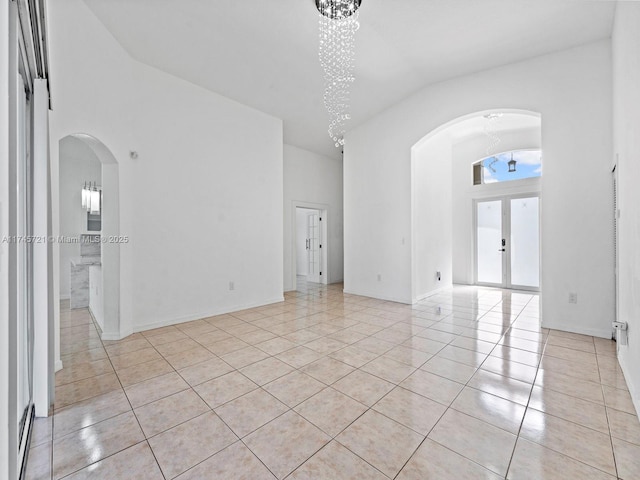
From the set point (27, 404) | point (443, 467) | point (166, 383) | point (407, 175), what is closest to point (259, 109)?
point (407, 175)

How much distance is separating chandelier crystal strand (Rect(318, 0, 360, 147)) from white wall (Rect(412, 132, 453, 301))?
5.40 feet

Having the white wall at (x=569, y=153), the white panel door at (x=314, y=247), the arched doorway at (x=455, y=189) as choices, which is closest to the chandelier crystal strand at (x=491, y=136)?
the arched doorway at (x=455, y=189)

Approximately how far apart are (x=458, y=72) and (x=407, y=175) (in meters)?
1.67

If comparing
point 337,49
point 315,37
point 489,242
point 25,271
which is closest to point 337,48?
point 337,49

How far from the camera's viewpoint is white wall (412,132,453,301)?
5.25m

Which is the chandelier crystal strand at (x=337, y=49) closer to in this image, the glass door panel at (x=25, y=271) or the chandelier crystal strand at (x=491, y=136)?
the glass door panel at (x=25, y=271)

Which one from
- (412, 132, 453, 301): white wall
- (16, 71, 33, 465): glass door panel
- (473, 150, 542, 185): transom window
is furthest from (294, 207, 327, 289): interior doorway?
(16, 71, 33, 465): glass door panel

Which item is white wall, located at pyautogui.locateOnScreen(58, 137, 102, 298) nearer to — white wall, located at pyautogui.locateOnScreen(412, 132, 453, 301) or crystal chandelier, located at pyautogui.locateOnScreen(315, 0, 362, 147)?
crystal chandelier, located at pyautogui.locateOnScreen(315, 0, 362, 147)

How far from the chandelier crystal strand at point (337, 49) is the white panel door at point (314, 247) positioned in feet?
10.8

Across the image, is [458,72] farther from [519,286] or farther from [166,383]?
[166,383]

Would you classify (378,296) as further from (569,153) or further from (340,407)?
(340,407)

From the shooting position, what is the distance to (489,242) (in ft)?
22.8

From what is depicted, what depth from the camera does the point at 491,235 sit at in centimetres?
693

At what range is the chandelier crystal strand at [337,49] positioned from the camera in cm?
293
